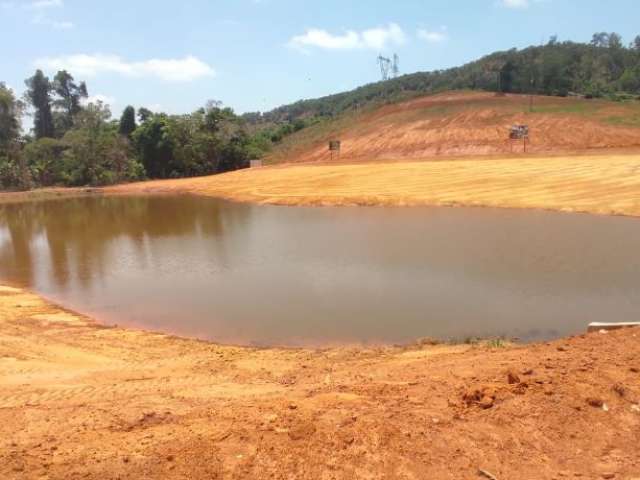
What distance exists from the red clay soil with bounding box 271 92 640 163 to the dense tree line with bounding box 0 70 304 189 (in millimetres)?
5839

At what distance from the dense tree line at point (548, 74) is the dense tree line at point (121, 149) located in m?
22.1

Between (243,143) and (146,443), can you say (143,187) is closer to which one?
(243,143)

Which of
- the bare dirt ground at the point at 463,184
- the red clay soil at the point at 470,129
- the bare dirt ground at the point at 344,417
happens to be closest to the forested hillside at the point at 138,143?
the red clay soil at the point at 470,129

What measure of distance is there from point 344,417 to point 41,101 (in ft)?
249

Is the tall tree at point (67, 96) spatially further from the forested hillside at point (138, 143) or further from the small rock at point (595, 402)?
the small rock at point (595, 402)

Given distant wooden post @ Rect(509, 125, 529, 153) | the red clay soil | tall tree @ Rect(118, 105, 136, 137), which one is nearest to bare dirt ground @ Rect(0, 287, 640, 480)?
the red clay soil

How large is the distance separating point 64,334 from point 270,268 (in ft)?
23.1

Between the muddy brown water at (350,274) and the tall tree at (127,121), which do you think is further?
the tall tree at (127,121)

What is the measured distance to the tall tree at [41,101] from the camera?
226 feet

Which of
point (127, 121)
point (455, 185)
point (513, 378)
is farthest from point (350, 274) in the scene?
point (127, 121)

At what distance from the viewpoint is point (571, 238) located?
19484 millimetres

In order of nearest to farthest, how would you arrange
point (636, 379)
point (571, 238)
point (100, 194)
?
1. point (636, 379)
2. point (571, 238)
3. point (100, 194)

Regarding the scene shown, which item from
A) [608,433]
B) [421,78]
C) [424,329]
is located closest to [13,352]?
[424,329]

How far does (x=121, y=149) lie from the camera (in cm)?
5503
